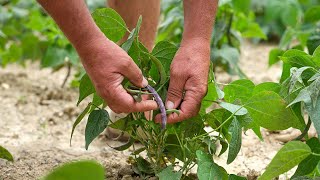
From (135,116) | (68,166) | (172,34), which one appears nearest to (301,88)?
(135,116)

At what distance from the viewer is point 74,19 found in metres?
1.15

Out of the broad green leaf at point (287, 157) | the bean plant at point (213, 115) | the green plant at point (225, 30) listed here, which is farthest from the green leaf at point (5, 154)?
the green plant at point (225, 30)

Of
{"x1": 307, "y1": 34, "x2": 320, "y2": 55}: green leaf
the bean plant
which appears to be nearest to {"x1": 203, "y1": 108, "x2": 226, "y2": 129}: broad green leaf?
the bean plant

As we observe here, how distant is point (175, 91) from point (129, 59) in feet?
0.48

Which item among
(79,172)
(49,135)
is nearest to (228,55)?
(49,135)

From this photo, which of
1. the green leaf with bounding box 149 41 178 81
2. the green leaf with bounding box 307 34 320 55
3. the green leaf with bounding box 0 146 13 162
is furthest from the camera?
the green leaf with bounding box 307 34 320 55

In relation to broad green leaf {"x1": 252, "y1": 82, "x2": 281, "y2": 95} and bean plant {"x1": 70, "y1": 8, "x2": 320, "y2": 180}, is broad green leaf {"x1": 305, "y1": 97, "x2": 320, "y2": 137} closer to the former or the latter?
bean plant {"x1": 70, "y1": 8, "x2": 320, "y2": 180}

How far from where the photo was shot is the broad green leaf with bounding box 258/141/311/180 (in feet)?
3.81

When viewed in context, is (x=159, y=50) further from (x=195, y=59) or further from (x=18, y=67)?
(x=18, y=67)

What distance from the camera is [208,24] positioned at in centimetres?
138

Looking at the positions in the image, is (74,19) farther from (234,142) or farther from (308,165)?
(308,165)

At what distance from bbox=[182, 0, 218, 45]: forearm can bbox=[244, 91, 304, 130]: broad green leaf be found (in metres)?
0.17

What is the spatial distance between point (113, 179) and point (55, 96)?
3.13 ft

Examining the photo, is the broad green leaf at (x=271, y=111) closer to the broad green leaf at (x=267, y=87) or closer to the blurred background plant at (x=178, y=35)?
the broad green leaf at (x=267, y=87)
